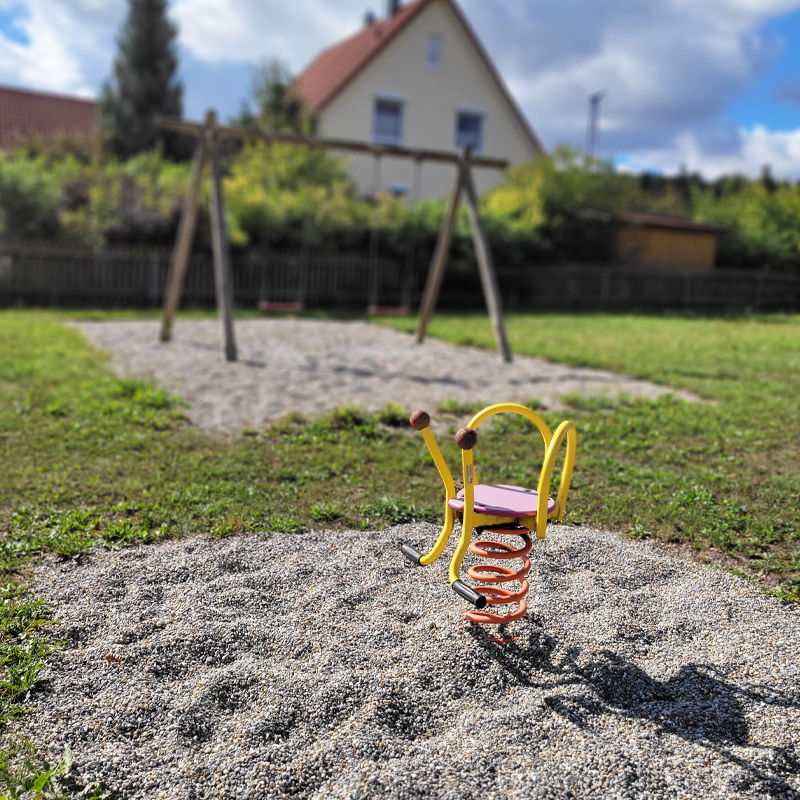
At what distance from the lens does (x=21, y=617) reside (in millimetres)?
3010

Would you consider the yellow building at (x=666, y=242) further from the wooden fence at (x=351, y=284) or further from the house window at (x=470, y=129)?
the house window at (x=470, y=129)

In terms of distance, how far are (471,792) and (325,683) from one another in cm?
68

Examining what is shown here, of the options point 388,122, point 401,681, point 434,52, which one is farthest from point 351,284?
→ point 401,681

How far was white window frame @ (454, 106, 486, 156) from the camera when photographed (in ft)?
94.6

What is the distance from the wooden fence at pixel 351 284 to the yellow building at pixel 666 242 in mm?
2140

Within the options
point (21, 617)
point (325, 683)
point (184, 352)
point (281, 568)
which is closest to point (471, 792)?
point (325, 683)

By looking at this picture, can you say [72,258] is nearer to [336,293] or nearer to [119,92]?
[336,293]

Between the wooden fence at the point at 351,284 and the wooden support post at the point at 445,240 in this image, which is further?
the wooden fence at the point at 351,284

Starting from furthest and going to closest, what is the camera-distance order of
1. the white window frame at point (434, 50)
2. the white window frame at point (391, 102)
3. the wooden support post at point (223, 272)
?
1. the white window frame at point (434, 50)
2. the white window frame at point (391, 102)
3. the wooden support post at point (223, 272)

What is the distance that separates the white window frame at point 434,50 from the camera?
92.3 feet

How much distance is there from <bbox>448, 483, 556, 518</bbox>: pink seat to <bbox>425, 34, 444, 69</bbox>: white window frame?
92.0 ft

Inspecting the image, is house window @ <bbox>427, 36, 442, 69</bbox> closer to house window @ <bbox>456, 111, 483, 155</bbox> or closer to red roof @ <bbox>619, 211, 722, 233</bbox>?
house window @ <bbox>456, 111, 483, 155</bbox>

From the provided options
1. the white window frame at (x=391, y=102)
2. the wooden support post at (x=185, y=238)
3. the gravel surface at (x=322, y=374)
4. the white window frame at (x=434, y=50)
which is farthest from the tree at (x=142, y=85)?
the wooden support post at (x=185, y=238)

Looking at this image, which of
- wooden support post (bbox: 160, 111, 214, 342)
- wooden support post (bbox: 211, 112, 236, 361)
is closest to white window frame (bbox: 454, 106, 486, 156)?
wooden support post (bbox: 160, 111, 214, 342)
